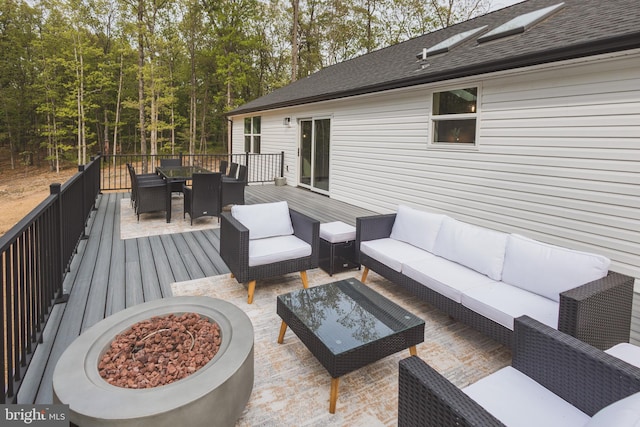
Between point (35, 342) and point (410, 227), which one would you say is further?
point (410, 227)

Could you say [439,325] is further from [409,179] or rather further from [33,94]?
[33,94]

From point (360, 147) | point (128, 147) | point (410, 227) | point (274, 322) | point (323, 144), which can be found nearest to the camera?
point (274, 322)

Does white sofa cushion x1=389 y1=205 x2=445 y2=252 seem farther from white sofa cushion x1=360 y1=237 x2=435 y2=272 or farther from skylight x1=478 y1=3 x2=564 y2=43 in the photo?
skylight x1=478 y1=3 x2=564 y2=43

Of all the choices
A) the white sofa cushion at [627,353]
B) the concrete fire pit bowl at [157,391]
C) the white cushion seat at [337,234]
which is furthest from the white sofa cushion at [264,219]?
the white sofa cushion at [627,353]

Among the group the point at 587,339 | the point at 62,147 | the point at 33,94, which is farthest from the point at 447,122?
the point at 33,94

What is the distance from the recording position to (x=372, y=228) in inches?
157

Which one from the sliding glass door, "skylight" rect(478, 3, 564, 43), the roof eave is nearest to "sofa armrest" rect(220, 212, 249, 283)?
the roof eave

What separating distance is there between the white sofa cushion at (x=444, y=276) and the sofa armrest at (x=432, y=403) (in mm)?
1444

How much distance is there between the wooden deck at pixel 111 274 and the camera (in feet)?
7.85

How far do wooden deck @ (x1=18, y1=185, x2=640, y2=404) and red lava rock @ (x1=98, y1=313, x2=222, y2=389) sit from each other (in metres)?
0.57

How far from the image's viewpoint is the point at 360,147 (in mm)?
7531

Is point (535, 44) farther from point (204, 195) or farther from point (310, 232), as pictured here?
point (204, 195)

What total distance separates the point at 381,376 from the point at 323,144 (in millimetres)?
7244

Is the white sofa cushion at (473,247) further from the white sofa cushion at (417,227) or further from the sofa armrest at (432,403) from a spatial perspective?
the sofa armrest at (432,403)
